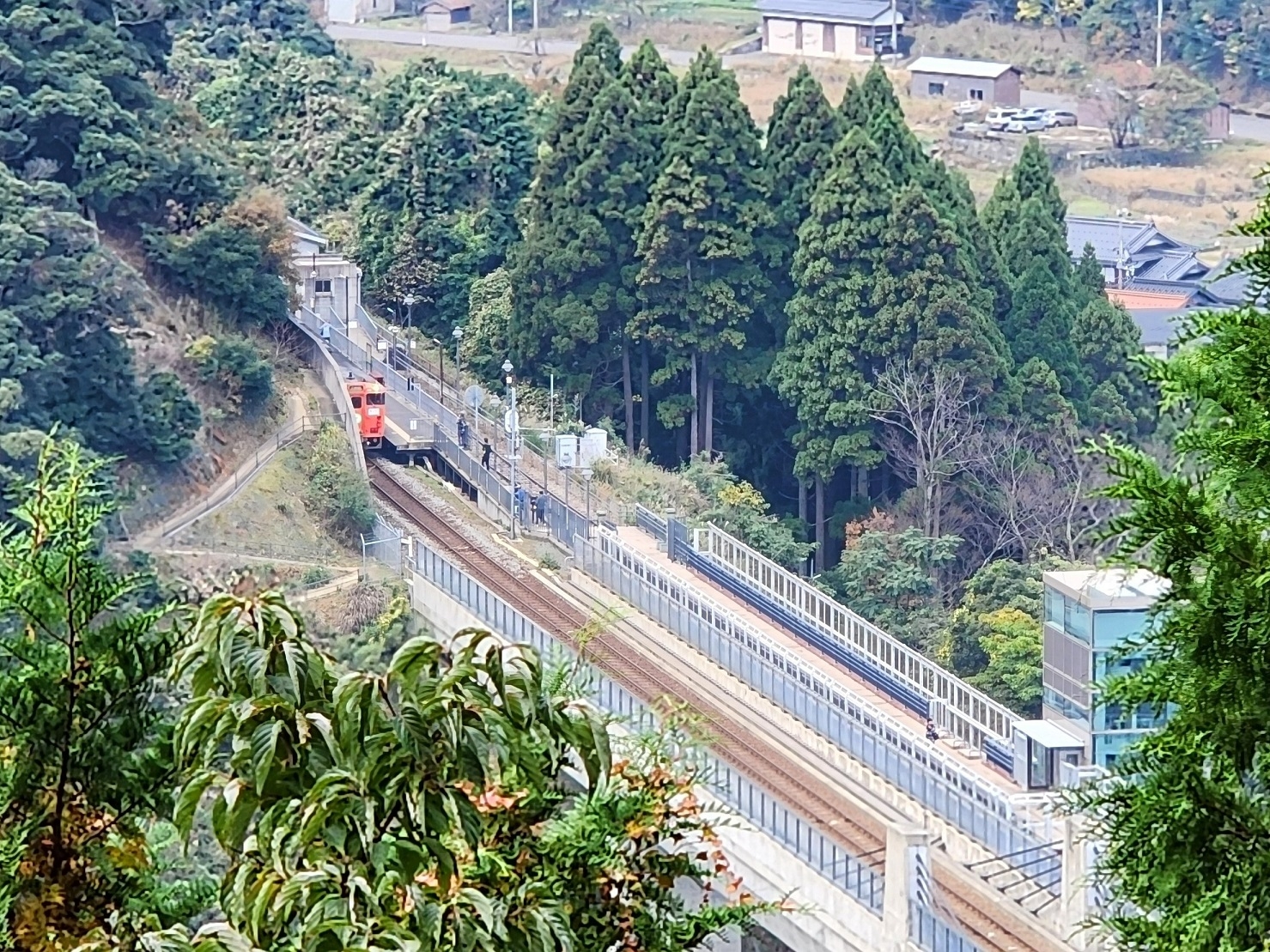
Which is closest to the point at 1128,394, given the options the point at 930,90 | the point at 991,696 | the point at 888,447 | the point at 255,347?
the point at 888,447

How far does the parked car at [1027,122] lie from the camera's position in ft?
201

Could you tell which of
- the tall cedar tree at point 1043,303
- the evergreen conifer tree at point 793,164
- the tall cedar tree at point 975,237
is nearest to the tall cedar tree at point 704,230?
the evergreen conifer tree at point 793,164

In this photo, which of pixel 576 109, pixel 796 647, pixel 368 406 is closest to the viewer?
pixel 796 647

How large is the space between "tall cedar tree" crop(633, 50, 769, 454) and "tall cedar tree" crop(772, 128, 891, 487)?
3.36 ft

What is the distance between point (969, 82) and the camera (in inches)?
2522

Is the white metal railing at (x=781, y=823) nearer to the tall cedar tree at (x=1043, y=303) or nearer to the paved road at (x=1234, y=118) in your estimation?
the tall cedar tree at (x=1043, y=303)

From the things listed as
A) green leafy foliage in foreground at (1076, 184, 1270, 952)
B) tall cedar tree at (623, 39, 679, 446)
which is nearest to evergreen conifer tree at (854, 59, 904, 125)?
tall cedar tree at (623, 39, 679, 446)

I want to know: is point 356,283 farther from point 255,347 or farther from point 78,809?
point 78,809

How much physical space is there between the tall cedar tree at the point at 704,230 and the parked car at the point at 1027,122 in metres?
24.2

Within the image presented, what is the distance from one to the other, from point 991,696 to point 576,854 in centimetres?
2501

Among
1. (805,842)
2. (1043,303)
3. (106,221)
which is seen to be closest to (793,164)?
(1043,303)

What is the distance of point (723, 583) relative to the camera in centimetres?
3155

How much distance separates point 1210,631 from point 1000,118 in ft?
187

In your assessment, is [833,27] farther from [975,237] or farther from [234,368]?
[234,368]
